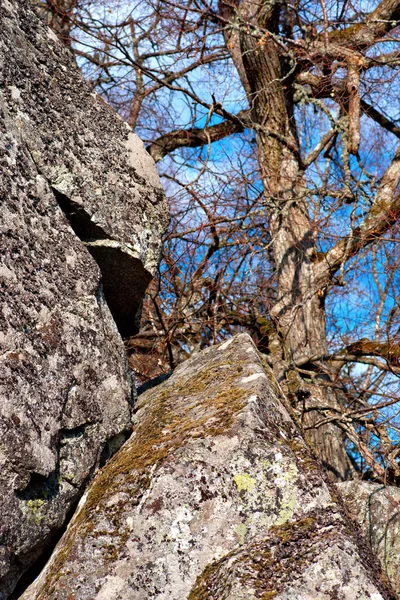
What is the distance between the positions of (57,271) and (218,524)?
87cm

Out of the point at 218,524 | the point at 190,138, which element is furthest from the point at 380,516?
the point at 190,138

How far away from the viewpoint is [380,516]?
2426 millimetres

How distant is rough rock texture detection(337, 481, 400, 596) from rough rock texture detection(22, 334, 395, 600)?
731 millimetres

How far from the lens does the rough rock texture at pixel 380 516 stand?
2.27 m

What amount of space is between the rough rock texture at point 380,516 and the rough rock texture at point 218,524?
73 cm

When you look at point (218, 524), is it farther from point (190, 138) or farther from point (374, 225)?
point (190, 138)

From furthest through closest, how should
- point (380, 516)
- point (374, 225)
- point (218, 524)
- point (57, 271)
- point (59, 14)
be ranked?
point (59, 14) < point (374, 225) < point (380, 516) < point (57, 271) < point (218, 524)

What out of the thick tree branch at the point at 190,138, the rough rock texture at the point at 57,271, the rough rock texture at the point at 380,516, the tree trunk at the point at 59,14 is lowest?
the rough rock texture at the point at 380,516

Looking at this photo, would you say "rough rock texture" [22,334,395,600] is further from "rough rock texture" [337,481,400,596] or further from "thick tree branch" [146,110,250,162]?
"thick tree branch" [146,110,250,162]

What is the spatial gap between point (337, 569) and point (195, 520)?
0.36m

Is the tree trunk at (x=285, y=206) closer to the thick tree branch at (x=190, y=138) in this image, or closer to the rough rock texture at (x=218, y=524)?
the thick tree branch at (x=190, y=138)

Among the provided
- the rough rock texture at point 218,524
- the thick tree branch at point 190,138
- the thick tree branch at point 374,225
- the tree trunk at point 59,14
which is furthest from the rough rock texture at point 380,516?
the tree trunk at point 59,14

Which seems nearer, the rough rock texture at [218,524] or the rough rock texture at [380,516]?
the rough rock texture at [218,524]

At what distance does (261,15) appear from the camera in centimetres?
564
